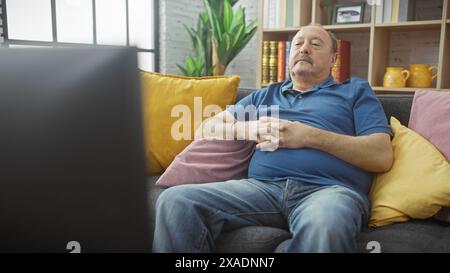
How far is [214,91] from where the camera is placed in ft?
5.98

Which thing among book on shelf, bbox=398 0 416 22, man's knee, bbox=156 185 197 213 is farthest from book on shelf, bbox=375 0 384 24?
man's knee, bbox=156 185 197 213

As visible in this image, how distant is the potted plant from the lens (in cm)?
318

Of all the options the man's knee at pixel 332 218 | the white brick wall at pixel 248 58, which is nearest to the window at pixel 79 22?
the white brick wall at pixel 248 58

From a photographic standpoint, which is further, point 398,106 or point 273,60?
point 273,60

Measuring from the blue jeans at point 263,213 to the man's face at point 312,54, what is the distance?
1.76 feet

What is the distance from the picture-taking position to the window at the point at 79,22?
9.44ft

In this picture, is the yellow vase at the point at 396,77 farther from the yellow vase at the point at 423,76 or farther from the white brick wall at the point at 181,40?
the white brick wall at the point at 181,40

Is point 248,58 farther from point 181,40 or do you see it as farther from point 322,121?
point 322,121

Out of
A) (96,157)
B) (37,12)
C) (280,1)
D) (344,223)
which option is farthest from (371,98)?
(37,12)

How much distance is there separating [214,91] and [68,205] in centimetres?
147

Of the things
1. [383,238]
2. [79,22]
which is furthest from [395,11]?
[79,22]

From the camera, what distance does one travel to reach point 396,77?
2486mm

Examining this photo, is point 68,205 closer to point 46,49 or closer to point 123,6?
point 46,49

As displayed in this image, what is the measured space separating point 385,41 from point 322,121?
1569 mm
